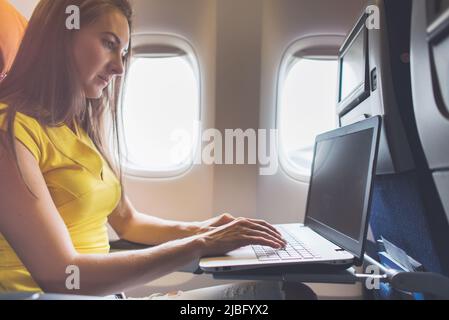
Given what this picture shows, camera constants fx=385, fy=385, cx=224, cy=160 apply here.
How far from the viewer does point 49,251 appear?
2.26 feet

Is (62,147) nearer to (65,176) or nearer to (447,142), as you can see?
(65,176)

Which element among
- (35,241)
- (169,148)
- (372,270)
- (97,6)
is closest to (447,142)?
(372,270)

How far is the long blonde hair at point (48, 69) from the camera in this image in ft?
2.78

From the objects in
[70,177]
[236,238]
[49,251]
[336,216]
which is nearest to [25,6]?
[70,177]

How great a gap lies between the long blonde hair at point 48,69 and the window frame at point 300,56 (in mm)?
719

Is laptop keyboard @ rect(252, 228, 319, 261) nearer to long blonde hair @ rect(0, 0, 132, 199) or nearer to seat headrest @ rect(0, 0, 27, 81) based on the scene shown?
long blonde hair @ rect(0, 0, 132, 199)

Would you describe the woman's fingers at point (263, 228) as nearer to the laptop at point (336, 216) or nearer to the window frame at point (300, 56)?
the laptop at point (336, 216)

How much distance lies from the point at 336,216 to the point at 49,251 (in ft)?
2.04

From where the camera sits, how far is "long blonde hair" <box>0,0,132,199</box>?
0.85m

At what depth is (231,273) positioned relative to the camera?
72cm

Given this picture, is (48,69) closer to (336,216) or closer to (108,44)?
(108,44)

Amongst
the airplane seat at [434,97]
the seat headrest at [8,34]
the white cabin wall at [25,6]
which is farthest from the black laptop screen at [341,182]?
the white cabin wall at [25,6]

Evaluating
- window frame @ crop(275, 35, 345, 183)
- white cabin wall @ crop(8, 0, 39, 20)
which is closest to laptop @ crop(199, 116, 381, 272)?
window frame @ crop(275, 35, 345, 183)
